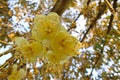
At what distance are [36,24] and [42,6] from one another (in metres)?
3.16

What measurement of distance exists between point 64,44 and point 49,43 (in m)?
0.10

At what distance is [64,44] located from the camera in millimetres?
1138

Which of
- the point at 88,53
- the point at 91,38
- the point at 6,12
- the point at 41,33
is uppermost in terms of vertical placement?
the point at 6,12

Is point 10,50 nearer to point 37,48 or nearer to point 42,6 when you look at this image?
point 37,48

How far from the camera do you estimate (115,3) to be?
331 cm

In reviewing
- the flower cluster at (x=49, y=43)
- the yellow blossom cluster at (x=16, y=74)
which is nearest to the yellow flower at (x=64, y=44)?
the flower cluster at (x=49, y=43)

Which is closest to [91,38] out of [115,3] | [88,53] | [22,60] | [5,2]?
[88,53]

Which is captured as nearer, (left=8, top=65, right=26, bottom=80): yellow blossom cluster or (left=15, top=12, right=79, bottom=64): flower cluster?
(left=15, top=12, right=79, bottom=64): flower cluster

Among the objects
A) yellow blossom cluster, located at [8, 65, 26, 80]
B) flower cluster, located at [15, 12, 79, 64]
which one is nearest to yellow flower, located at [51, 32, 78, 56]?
flower cluster, located at [15, 12, 79, 64]

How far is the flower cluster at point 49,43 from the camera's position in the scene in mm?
1065

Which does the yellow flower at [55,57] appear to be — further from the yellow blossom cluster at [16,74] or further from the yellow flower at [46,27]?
the yellow blossom cluster at [16,74]

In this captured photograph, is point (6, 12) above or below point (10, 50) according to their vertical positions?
above

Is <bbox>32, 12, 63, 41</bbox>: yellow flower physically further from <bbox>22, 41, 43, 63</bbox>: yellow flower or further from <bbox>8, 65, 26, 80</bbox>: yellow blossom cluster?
<bbox>8, 65, 26, 80</bbox>: yellow blossom cluster

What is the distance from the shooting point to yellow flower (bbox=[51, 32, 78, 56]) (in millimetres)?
1069
